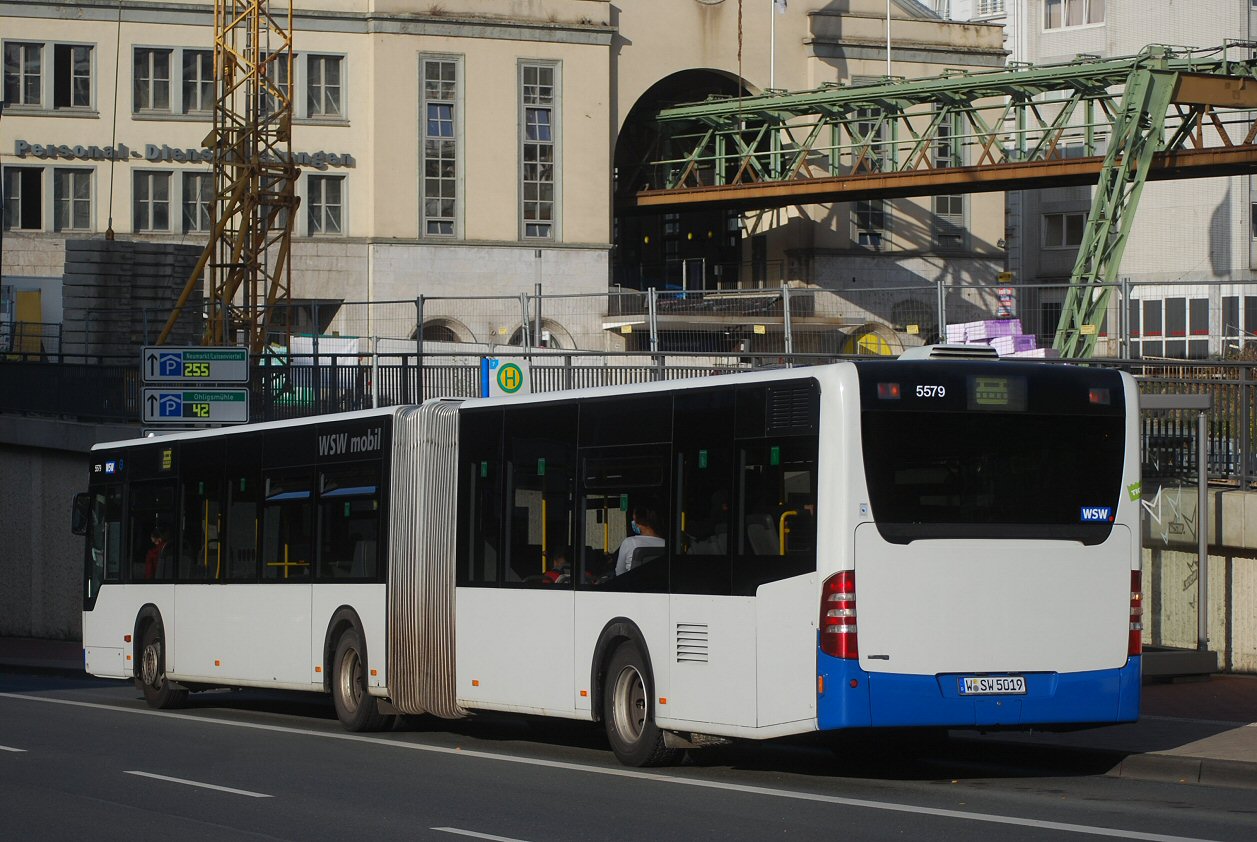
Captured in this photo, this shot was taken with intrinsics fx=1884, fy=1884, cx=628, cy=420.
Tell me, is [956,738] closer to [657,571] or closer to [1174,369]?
[657,571]

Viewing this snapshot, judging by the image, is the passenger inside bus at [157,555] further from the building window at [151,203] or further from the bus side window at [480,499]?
the building window at [151,203]

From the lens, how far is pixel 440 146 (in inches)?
2511

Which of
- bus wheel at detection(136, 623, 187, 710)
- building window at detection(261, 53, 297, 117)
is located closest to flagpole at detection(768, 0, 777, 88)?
building window at detection(261, 53, 297, 117)

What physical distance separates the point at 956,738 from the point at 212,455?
9359 mm

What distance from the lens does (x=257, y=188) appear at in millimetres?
59188

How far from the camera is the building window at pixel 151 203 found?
62.5m

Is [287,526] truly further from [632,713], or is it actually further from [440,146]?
[440,146]

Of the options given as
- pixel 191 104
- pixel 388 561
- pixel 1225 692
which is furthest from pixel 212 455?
pixel 191 104

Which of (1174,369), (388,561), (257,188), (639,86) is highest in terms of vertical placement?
(639,86)

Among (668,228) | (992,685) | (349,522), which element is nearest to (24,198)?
(668,228)

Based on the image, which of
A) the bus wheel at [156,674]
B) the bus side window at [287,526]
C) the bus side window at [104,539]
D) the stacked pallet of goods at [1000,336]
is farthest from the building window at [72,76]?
the bus side window at [287,526]

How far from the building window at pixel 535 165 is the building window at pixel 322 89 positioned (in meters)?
6.32

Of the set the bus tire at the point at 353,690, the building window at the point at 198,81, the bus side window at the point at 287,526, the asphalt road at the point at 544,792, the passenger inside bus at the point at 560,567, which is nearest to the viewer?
the asphalt road at the point at 544,792

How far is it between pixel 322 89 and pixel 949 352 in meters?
53.2
